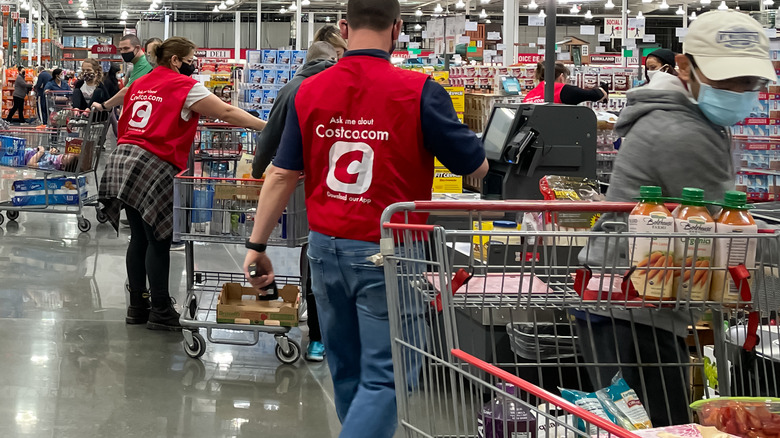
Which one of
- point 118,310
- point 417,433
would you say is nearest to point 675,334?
point 417,433

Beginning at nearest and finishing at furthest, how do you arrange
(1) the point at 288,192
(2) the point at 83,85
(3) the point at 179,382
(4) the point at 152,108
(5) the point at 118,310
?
(1) the point at 288,192
(3) the point at 179,382
(4) the point at 152,108
(5) the point at 118,310
(2) the point at 83,85

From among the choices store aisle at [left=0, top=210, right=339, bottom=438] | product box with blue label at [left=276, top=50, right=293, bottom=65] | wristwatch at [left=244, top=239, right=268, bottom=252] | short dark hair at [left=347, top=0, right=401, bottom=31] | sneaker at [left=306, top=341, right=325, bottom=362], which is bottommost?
store aisle at [left=0, top=210, right=339, bottom=438]

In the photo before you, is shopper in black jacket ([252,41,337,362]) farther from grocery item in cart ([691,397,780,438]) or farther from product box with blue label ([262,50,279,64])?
product box with blue label ([262,50,279,64])

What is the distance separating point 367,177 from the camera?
2.62 metres

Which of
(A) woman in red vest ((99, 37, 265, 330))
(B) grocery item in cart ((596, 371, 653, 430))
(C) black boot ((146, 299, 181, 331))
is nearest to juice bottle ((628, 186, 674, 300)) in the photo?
(B) grocery item in cart ((596, 371, 653, 430))

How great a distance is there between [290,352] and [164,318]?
94cm

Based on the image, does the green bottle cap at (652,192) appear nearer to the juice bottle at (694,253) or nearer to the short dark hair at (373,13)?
the juice bottle at (694,253)

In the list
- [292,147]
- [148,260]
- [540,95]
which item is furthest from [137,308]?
[540,95]

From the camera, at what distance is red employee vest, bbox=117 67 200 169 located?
16.5ft

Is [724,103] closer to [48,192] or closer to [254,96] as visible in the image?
[48,192]

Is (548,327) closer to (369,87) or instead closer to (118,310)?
(369,87)

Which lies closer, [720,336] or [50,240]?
[720,336]

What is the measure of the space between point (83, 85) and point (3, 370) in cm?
1300

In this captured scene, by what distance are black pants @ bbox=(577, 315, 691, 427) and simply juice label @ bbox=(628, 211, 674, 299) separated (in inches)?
15.2
